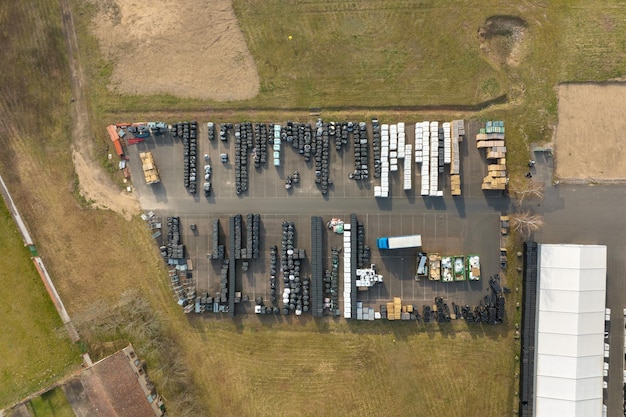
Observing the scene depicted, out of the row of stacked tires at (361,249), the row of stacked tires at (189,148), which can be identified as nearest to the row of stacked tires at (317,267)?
the row of stacked tires at (361,249)

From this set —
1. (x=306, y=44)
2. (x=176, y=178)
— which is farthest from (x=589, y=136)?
(x=176, y=178)

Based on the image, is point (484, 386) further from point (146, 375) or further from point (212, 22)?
point (212, 22)

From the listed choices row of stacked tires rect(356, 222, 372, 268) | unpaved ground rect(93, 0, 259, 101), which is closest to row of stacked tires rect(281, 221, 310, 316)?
row of stacked tires rect(356, 222, 372, 268)

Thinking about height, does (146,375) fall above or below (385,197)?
below

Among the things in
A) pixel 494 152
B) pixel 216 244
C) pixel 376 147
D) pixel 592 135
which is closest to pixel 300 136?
pixel 376 147

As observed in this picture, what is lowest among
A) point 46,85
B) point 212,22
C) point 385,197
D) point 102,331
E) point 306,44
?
point 102,331

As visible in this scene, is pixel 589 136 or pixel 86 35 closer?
pixel 589 136

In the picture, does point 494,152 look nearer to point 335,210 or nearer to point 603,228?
point 603,228
